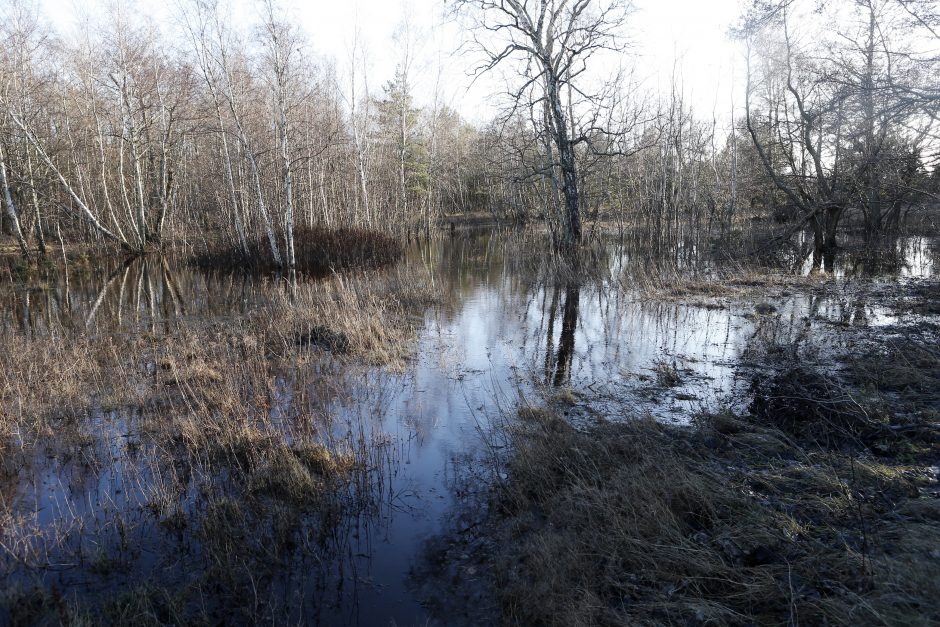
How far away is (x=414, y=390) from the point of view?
6.52 m

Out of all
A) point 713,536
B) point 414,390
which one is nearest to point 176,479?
point 414,390

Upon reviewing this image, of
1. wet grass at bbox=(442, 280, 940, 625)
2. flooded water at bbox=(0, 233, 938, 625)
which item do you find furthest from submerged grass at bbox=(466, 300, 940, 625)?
flooded water at bbox=(0, 233, 938, 625)

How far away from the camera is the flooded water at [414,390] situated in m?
3.35

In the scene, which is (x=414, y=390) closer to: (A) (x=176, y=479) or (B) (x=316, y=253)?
(A) (x=176, y=479)

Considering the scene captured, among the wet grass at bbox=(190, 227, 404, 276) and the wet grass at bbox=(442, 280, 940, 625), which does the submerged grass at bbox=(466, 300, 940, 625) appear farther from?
the wet grass at bbox=(190, 227, 404, 276)

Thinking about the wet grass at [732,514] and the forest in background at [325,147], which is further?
the forest in background at [325,147]

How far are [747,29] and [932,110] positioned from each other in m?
3.32

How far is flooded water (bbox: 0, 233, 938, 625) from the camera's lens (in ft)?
11.0

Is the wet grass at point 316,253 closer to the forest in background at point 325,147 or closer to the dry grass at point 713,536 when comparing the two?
the forest in background at point 325,147

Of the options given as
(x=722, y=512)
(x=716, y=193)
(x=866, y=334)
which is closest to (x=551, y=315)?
(x=866, y=334)

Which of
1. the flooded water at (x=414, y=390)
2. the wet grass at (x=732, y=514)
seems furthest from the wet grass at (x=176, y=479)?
the wet grass at (x=732, y=514)

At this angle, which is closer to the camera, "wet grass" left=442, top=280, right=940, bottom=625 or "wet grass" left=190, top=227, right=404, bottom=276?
"wet grass" left=442, top=280, right=940, bottom=625

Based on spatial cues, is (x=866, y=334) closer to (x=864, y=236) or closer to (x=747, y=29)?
(x=747, y=29)

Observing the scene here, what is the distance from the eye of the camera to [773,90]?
60.1 ft
